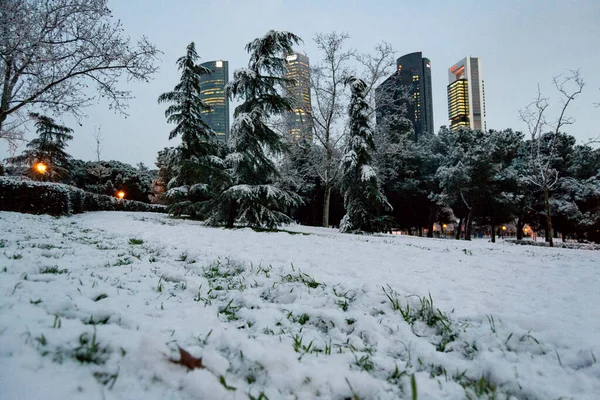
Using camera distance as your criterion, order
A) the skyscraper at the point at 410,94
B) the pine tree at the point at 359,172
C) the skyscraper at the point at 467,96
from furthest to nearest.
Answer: the skyscraper at the point at 467,96 → the skyscraper at the point at 410,94 → the pine tree at the point at 359,172

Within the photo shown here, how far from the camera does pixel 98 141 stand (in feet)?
95.7

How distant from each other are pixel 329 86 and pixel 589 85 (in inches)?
498

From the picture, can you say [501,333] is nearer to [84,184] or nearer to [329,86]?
[329,86]

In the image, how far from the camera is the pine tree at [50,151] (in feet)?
83.8

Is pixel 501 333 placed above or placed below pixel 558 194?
below

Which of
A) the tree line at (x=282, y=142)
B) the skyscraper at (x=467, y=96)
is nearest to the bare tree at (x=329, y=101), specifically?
the tree line at (x=282, y=142)

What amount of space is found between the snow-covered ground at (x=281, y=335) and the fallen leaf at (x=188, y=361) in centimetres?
3

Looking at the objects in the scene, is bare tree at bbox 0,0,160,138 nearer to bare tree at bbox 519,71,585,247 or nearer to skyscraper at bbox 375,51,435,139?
skyscraper at bbox 375,51,435,139

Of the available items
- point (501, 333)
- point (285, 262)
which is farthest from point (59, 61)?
point (501, 333)

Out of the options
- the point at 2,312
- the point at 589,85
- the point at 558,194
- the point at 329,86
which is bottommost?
the point at 2,312

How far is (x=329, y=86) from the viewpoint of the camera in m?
16.8

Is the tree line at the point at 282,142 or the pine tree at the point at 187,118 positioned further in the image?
the pine tree at the point at 187,118

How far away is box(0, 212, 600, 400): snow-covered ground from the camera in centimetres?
110

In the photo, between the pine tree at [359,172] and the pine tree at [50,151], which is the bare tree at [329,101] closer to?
the pine tree at [359,172]
